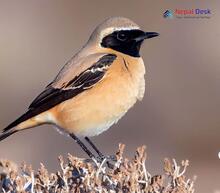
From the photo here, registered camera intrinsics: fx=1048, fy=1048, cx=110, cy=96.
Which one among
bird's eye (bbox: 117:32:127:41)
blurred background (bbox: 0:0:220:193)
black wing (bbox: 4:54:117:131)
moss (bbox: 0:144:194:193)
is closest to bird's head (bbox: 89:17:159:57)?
bird's eye (bbox: 117:32:127:41)

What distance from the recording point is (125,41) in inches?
350

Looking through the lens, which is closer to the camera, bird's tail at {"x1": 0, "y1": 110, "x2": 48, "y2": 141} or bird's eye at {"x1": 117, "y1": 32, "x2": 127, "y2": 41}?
bird's tail at {"x1": 0, "y1": 110, "x2": 48, "y2": 141}

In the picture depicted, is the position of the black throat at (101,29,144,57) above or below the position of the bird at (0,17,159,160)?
above

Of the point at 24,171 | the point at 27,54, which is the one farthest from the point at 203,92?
the point at 24,171

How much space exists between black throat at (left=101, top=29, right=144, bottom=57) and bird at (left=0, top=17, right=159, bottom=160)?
1 cm

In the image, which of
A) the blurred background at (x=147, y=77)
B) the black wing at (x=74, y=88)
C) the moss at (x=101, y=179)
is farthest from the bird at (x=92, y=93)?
the blurred background at (x=147, y=77)

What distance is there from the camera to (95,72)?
28.1 ft

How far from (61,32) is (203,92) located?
5035mm

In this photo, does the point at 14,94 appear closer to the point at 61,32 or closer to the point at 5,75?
the point at 5,75

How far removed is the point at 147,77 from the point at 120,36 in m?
8.72

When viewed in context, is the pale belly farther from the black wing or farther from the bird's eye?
the bird's eye

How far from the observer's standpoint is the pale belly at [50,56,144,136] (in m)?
8.45

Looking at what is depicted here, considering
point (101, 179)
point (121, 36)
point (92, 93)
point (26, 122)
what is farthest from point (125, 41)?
point (101, 179)

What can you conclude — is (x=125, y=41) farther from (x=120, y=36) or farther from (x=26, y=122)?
(x=26, y=122)
